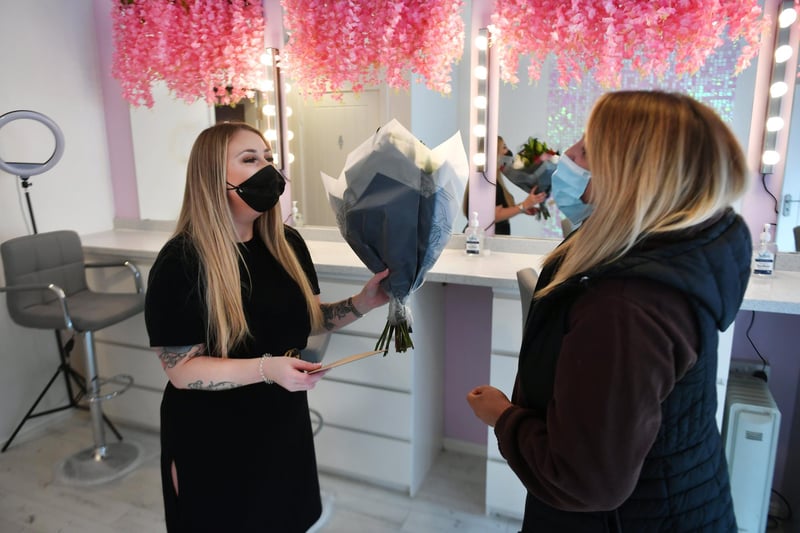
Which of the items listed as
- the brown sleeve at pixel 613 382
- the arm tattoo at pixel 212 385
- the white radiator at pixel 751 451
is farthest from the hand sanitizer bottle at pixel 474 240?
the brown sleeve at pixel 613 382

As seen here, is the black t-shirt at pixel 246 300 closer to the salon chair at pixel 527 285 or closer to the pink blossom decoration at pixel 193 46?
the salon chair at pixel 527 285

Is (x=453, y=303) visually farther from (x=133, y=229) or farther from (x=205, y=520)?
(x=133, y=229)

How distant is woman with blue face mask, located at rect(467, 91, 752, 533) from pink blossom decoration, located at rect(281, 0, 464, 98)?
5.51 feet

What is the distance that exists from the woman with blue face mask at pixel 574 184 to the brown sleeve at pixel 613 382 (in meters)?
0.27

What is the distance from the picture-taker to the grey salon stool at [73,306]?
7.89 ft

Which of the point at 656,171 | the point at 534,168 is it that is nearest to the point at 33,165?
the point at 534,168

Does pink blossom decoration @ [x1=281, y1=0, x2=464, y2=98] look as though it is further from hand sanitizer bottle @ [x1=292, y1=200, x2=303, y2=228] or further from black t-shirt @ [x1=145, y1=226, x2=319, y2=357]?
black t-shirt @ [x1=145, y1=226, x2=319, y2=357]

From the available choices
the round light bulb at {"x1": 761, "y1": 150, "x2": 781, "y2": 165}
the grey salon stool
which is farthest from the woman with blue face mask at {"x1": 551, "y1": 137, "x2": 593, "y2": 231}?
the grey salon stool

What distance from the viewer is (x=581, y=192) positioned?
3.37 ft

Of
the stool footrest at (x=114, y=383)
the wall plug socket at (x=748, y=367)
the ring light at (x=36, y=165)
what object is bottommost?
the stool footrest at (x=114, y=383)

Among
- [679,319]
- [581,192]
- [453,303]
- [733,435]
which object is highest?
[581,192]

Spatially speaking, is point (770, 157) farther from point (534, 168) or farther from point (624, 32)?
point (534, 168)

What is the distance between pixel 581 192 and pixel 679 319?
13.2 inches

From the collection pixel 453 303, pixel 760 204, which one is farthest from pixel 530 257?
pixel 760 204
